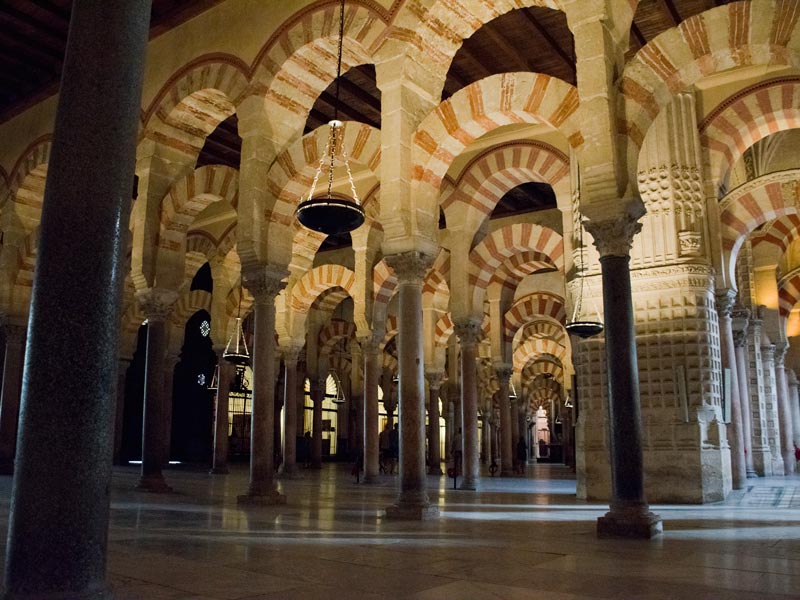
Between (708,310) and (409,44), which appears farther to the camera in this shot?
Result: (708,310)

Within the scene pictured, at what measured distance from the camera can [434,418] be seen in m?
14.5

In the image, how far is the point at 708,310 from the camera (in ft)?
24.9

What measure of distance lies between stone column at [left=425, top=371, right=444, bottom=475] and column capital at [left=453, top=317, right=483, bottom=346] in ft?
12.1

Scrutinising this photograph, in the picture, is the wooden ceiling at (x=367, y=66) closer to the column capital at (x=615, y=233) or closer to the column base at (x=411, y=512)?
the column capital at (x=615, y=233)

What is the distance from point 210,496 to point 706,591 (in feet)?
20.2

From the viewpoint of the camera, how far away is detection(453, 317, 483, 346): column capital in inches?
405

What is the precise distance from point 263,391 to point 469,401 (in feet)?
13.7

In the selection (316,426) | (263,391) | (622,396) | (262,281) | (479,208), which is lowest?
(316,426)

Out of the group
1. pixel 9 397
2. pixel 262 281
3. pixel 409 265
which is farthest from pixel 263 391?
pixel 9 397

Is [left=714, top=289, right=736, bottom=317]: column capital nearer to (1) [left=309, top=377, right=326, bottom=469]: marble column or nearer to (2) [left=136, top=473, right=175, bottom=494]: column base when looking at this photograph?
(2) [left=136, top=473, right=175, bottom=494]: column base

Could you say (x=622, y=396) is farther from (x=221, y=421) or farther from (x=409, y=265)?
(x=221, y=421)

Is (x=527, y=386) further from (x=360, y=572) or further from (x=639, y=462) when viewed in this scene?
(x=360, y=572)

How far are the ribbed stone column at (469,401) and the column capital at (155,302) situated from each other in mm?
4268

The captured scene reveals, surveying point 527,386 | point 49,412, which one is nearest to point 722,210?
point 49,412
